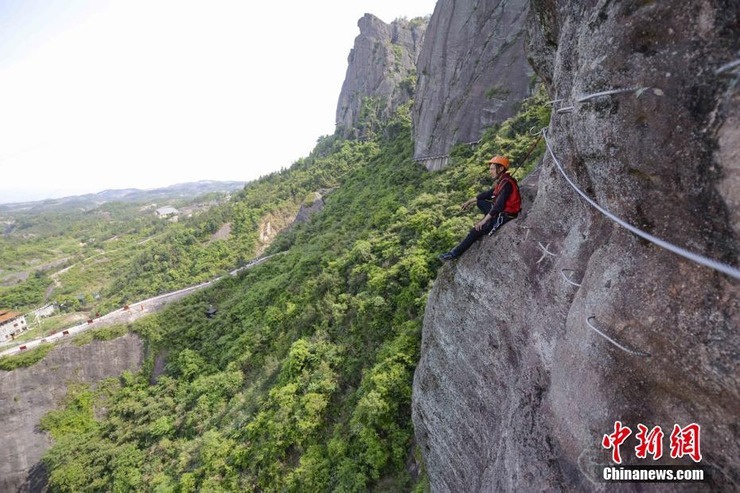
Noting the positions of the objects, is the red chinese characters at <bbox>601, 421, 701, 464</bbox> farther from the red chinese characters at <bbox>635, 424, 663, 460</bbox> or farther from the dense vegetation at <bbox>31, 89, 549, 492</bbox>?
the dense vegetation at <bbox>31, 89, 549, 492</bbox>

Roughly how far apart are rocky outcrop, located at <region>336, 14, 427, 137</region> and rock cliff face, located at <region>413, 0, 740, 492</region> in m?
62.3

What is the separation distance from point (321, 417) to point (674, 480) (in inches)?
527

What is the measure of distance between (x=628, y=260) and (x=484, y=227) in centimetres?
366

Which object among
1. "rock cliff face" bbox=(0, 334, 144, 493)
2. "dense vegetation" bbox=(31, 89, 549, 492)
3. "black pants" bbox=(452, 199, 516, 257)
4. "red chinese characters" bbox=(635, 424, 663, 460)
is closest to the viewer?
"red chinese characters" bbox=(635, 424, 663, 460)

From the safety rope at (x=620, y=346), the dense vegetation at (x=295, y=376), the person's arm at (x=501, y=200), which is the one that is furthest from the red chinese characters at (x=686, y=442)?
the dense vegetation at (x=295, y=376)

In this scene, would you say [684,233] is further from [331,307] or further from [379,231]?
[379,231]

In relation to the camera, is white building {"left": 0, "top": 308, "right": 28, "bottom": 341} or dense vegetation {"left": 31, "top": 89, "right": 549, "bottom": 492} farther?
white building {"left": 0, "top": 308, "right": 28, "bottom": 341}

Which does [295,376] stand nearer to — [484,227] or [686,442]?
[484,227]

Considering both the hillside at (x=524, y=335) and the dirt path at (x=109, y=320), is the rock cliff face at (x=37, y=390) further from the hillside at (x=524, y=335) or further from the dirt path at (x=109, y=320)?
the dirt path at (x=109, y=320)

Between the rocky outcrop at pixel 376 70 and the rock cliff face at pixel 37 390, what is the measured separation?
5466 centimetres

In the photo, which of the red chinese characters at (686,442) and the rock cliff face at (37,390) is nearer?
the red chinese characters at (686,442)

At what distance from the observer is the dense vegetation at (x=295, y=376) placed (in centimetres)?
1298

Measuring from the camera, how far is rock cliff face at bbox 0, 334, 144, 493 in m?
22.9

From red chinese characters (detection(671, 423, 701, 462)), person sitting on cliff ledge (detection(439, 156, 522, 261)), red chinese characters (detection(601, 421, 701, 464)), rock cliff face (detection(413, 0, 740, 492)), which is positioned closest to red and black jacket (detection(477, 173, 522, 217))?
person sitting on cliff ledge (detection(439, 156, 522, 261))
